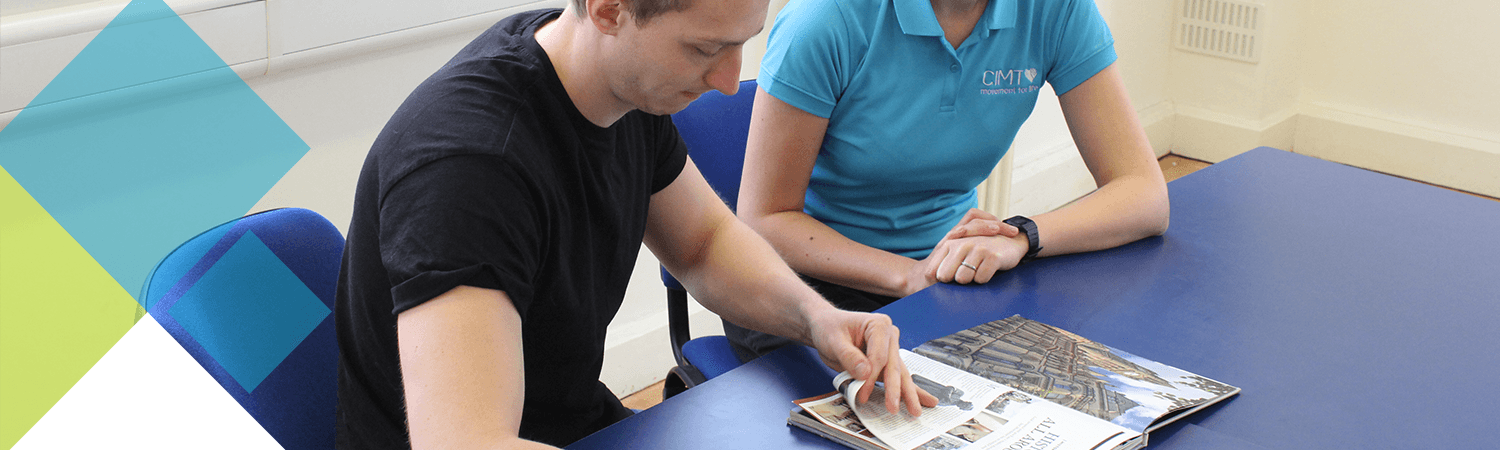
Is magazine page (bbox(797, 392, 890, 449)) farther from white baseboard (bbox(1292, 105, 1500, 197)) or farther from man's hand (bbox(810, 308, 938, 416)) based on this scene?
white baseboard (bbox(1292, 105, 1500, 197))

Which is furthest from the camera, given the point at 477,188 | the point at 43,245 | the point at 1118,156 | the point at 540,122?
the point at 1118,156

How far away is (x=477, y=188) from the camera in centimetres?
92

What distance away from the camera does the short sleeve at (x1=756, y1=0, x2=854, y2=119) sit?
5.03 ft

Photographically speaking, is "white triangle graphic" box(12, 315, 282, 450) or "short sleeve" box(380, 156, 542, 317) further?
"white triangle graphic" box(12, 315, 282, 450)

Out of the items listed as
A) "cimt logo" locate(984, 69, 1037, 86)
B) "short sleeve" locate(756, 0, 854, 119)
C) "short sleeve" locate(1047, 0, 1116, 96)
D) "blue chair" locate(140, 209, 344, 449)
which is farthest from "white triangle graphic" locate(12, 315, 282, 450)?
"short sleeve" locate(1047, 0, 1116, 96)

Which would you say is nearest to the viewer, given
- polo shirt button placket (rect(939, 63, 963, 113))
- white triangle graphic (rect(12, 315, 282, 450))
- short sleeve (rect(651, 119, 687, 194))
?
short sleeve (rect(651, 119, 687, 194))

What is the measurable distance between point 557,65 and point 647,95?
0.31 ft

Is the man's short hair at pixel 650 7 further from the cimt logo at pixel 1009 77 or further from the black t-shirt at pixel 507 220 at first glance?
the cimt logo at pixel 1009 77

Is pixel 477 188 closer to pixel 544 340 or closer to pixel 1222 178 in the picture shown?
pixel 544 340

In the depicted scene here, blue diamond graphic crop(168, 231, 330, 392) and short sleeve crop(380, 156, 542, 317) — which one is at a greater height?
short sleeve crop(380, 156, 542, 317)

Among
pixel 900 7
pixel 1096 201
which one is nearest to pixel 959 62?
pixel 900 7

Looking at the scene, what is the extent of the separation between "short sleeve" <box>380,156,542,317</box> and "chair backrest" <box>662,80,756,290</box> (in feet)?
2.38

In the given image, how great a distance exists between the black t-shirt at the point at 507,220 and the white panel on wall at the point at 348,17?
0.73 m

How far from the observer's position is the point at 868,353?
112 cm
